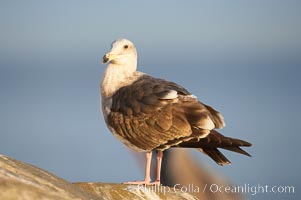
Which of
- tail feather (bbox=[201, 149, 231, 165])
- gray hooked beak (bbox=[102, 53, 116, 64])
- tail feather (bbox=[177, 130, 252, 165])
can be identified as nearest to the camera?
tail feather (bbox=[177, 130, 252, 165])

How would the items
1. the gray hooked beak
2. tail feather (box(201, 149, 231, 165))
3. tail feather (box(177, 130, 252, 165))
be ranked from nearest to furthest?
tail feather (box(177, 130, 252, 165))
tail feather (box(201, 149, 231, 165))
the gray hooked beak

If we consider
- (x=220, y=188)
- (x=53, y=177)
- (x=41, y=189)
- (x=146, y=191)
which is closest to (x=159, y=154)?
(x=146, y=191)

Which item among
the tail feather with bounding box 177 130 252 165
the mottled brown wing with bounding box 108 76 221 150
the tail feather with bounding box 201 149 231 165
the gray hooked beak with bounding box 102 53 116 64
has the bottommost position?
the tail feather with bounding box 201 149 231 165

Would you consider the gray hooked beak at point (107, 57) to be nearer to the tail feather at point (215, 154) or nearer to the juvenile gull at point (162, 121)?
the juvenile gull at point (162, 121)

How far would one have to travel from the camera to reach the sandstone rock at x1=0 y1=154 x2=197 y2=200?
595 centimetres

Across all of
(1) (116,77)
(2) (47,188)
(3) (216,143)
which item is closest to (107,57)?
(1) (116,77)

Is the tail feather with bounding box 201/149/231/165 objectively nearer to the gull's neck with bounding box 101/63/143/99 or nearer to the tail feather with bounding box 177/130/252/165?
the tail feather with bounding box 177/130/252/165

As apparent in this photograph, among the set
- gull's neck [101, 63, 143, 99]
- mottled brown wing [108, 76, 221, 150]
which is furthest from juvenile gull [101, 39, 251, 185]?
gull's neck [101, 63, 143, 99]

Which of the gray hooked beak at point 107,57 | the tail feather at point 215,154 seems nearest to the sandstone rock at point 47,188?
the tail feather at point 215,154

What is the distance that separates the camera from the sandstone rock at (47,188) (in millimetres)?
5949

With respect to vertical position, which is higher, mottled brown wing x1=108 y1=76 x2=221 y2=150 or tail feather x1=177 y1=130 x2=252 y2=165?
mottled brown wing x1=108 y1=76 x2=221 y2=150

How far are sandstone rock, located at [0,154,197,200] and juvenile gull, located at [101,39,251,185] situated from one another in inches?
23.5

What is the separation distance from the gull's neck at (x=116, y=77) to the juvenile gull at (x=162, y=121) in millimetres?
224

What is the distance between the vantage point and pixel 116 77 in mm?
10195
